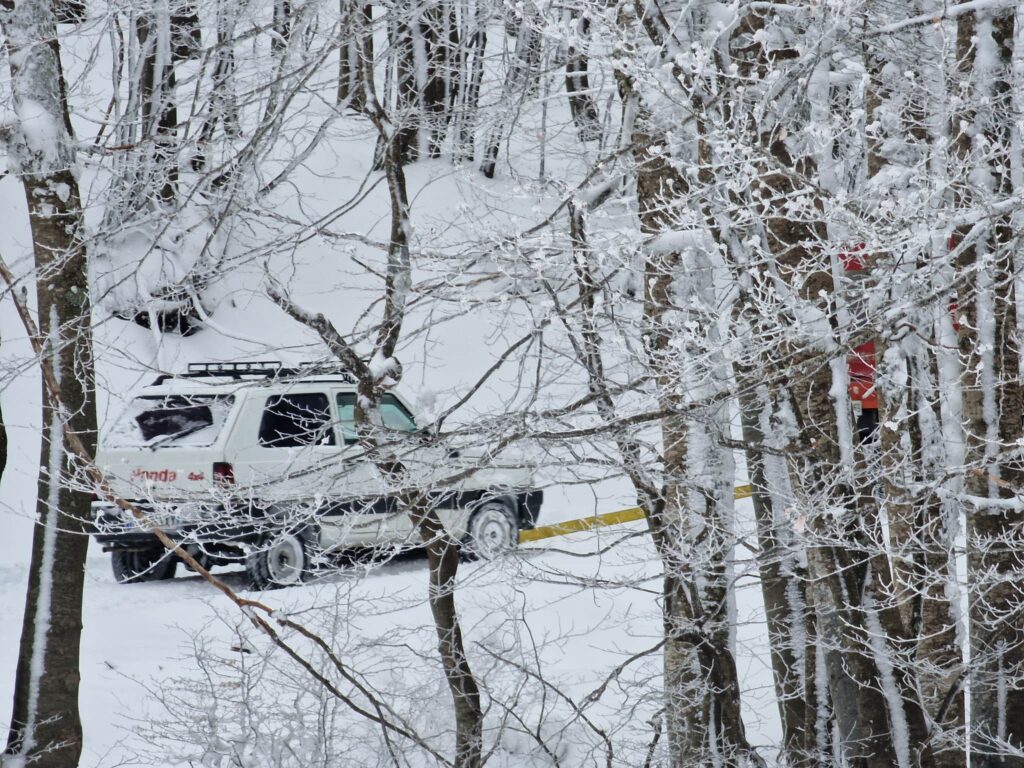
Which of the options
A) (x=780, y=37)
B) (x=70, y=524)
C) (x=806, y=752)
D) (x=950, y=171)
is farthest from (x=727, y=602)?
(x=70, y=524)

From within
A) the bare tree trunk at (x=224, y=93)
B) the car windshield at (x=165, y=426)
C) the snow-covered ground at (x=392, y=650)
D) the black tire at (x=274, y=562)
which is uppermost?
the bare tree trunk at (x=224, y=93)

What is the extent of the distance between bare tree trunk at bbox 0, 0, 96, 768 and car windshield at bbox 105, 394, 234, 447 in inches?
91.6

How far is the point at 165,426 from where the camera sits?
10180 millimetres

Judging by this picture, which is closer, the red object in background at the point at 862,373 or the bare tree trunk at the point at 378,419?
the bare tree trunk at the point at 378,419

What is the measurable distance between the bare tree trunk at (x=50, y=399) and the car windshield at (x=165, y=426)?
2326 mm

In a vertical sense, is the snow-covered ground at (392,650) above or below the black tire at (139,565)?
below

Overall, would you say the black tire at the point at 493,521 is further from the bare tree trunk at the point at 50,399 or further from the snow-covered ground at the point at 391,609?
the bare tree trunk at the point at 50,399

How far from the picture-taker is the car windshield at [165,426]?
10.1 metres

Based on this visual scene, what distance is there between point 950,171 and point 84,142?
15.9 feet

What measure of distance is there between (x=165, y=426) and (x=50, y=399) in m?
2.70

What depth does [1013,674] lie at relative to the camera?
7414mm

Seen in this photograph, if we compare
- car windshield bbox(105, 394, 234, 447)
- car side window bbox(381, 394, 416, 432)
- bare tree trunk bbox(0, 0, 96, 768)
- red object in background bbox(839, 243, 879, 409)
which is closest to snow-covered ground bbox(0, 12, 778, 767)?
bare tree trunk bbox(0, 0, 96, 768)

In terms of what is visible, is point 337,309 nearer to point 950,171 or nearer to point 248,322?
point 248,322

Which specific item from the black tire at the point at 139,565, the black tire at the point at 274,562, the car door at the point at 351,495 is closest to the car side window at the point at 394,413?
the car door at the point at 351,495
